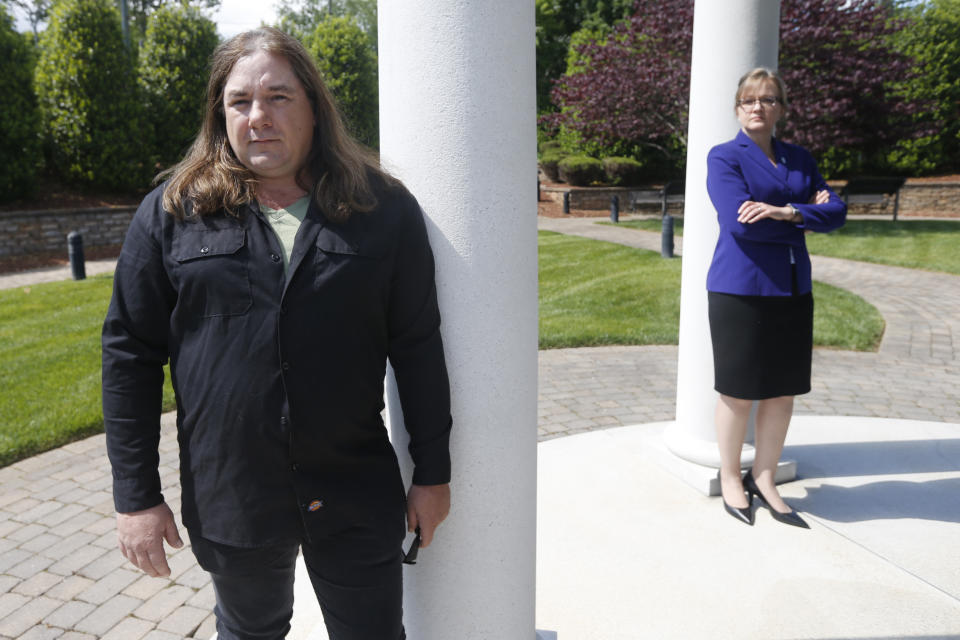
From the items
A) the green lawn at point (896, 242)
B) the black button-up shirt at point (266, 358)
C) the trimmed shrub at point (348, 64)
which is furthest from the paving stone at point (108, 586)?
the trimmed shrub at point (348, 64)

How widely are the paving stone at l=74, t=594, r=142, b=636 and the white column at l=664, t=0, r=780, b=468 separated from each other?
293 cm

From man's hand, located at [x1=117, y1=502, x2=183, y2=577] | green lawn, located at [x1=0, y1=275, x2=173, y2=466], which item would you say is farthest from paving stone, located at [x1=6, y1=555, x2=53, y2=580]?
man's hand, located at [x1=117, y1=502, x2=183, y2=577]

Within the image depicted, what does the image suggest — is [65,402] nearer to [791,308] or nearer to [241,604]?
[241,604]

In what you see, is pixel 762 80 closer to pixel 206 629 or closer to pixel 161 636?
pixel 206 629

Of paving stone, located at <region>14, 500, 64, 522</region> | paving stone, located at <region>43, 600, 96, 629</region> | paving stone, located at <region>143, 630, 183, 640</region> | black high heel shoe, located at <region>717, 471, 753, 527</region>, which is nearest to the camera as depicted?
paving stone, located at <region>143, 630, 183, 640</region>

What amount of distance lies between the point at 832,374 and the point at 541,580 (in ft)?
15.9

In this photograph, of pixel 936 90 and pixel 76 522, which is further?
pixel 936 90

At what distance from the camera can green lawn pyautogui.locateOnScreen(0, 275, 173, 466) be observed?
544cm

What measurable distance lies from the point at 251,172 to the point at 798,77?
1831 centimetres

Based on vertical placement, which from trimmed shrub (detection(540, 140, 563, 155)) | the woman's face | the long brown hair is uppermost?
trimmed shrub (detection(540, 140, 563, 155))

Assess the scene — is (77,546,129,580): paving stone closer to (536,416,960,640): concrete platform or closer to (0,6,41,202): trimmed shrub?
(536,416,960,640): concrete platform

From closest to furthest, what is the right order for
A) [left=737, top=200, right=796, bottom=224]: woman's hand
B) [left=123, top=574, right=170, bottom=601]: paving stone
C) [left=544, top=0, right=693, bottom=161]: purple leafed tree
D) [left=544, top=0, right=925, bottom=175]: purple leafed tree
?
[left=737, top=200, right=796, bottom=224]: woman's hand, [left=123, top=574, right=170, bottom=601]: paving stone, [left=544, top=0, right=925, bottom=175]: purple leafed tree, [left=544, top=0, right=693, bottom=161]: purple leafed tree

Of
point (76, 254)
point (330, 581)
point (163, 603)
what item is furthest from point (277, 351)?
point (76, 254)

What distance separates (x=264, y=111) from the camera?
185cm
